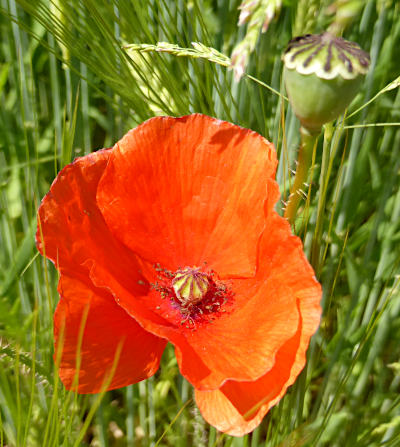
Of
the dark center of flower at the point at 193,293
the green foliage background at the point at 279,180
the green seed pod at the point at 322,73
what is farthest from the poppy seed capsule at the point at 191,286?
the green seed pod at the point at 322,73

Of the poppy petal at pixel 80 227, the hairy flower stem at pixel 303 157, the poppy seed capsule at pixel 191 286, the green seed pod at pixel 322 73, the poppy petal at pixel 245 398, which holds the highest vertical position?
the green seed pod at pixel 322 73

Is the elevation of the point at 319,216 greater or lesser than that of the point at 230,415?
greater

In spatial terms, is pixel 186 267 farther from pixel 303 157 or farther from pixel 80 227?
pixel 303 157

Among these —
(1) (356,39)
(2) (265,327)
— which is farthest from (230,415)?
(1) (356,39)

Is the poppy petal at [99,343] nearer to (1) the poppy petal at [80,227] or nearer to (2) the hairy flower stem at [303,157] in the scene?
(1) the poppy petal at [80,227]

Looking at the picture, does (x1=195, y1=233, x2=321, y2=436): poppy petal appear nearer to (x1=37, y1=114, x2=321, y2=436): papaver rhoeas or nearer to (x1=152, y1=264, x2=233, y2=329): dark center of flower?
(x1=37, y1=114, x2=321, y2=436): papaver rhoeas

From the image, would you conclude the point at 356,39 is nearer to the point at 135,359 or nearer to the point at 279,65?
the point at 279,65
